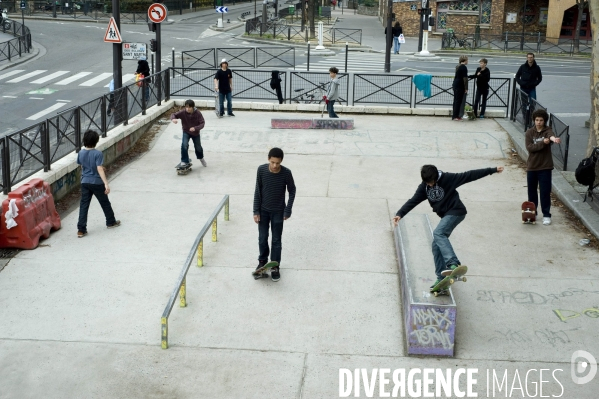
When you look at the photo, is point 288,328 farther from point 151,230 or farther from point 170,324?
point 151,230

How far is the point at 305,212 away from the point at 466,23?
40840 millimetres

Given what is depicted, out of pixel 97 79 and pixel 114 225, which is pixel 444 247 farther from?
pixel 97 79

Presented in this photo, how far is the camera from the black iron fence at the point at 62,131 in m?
11.6

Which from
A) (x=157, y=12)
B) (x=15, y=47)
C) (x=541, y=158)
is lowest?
(x=541, y=158)

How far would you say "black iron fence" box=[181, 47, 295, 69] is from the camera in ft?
95.9

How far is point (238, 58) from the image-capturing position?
98.8 ft

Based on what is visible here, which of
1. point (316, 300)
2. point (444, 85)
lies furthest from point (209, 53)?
point (316, 300)

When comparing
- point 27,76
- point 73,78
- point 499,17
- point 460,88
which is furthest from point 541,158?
point 499,17

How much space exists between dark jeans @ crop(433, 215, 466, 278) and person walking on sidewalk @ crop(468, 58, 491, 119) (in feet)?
35.9

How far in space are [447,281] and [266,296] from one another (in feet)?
7.82

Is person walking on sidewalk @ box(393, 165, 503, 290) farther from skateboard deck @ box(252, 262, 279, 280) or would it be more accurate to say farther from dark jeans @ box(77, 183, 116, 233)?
dark jeans @ box(77, 183, 116, 233)

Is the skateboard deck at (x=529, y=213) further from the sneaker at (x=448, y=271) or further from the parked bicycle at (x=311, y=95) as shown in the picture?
the parked bicycle at (x=311, y=95)

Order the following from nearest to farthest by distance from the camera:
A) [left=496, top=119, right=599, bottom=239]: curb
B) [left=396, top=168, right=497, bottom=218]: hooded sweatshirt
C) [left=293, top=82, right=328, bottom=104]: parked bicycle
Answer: [left=396, top=168, right=497, bottom=218]: hooded sweatshirt, [left=496, top=119, right=599, bottom=239]: curb, [left=293, top=82, right=328, bottom=104]: parked bicycle

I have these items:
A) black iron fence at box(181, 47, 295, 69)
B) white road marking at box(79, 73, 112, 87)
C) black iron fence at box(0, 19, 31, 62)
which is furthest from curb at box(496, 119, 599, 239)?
black iron fence at box(0, 19, 31, 62)
